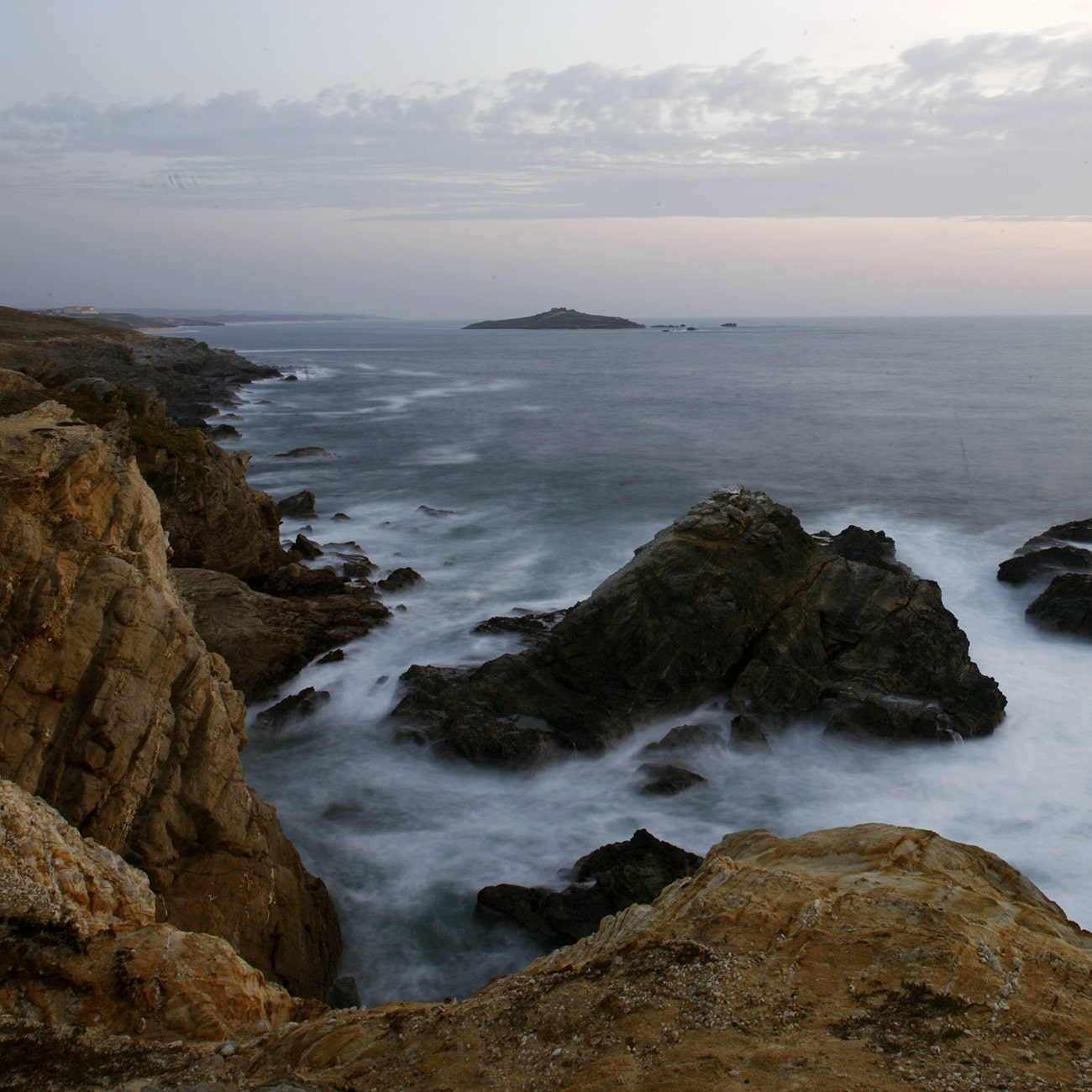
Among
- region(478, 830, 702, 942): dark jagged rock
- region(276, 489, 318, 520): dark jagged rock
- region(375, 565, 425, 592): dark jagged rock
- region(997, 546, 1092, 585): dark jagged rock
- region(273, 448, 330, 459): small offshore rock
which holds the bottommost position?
region(478, 830, 702, 942): dark jagged rock

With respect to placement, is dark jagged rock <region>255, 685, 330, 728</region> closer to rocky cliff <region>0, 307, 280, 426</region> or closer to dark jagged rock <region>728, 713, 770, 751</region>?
dark jagged rock <region>728, 713, 770, 751</region>

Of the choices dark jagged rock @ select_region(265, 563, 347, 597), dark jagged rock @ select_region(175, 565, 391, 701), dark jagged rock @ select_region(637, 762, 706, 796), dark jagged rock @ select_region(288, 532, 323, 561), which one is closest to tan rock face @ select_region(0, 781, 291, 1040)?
dark jagged rock @ select_region(637, 762, 706, 796)

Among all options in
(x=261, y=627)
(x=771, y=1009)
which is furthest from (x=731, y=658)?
(x=771, y=1009)

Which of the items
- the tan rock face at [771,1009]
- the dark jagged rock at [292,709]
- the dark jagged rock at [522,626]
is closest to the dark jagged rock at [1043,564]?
the dark jagged rock at [522,626]

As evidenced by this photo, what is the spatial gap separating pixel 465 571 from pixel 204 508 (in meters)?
7.94

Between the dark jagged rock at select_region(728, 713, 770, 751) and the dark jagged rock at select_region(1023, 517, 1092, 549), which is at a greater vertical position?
the dark jagged rock at select_region(1023, 517, 1092, 549)

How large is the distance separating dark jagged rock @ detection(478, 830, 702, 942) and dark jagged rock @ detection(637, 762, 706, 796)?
2.65 meters

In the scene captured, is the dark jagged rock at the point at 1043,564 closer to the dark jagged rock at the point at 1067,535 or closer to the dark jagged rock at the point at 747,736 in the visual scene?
the dark jagged rock at the point at 1067,535

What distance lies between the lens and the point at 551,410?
66.8 meters

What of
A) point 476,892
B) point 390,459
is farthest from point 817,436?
point 476,892

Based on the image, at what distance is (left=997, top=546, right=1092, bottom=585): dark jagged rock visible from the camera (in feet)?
80.9

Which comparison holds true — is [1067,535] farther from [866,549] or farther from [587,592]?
[587,592]

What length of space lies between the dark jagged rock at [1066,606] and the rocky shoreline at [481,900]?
5448 mm

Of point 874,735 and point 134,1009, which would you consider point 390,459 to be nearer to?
point 874,735
